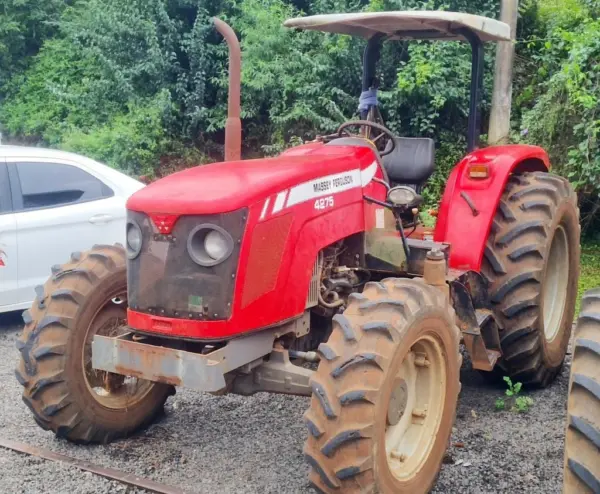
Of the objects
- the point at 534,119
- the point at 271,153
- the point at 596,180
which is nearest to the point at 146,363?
the point at 596,180

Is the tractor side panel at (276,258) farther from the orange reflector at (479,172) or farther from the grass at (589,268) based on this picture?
the grass at (589,268)

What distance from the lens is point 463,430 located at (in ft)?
14.4

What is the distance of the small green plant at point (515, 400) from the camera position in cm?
469

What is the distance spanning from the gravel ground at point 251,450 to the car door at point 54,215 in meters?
1.63

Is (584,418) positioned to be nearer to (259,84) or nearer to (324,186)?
(324,186)

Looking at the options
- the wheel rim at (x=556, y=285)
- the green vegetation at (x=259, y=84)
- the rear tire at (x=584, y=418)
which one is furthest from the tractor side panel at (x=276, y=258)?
the green vegetation at (x=259, y=84)

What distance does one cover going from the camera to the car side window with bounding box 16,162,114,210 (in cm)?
649

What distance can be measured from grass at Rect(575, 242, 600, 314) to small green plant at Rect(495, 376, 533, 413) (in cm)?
254

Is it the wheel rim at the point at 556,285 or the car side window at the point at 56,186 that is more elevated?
the car side window at the point at 56,186

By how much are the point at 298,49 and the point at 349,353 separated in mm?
9313

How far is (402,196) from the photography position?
4.04m

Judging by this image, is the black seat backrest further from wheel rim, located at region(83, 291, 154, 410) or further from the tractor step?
wheel rim, located at region(83, 291, 154, 410)

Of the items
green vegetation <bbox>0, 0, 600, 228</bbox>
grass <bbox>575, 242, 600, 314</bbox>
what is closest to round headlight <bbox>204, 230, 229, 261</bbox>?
grass <bbox>575, 242, 600, 314</bbox>

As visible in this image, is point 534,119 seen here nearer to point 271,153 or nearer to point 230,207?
point 271,153
